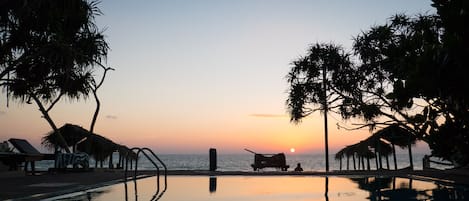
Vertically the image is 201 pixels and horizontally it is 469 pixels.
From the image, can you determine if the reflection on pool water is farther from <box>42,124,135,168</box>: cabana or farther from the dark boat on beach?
the dark boat on beach

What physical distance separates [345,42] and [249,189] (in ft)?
32.7

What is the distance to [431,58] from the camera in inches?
259

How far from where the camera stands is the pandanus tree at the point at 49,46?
13422 mm

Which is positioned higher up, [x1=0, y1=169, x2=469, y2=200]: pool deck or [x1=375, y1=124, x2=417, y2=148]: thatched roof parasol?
[x1=375, y1=124, x2=417, y2=148]: thatched roof parasol

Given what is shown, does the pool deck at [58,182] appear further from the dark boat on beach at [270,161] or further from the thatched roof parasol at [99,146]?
the dark boat on beach at [270,161]

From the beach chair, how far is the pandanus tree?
174 cm

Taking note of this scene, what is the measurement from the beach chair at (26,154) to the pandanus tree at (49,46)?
5.72 feet

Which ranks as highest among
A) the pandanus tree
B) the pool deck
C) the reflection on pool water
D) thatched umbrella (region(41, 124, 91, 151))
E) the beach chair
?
the pandanus tree

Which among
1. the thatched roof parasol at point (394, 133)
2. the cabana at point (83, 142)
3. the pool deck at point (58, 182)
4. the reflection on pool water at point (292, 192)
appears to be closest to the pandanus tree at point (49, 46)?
the pool deck at point (58, 182)

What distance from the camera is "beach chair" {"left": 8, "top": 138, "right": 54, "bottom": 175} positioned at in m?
16.6

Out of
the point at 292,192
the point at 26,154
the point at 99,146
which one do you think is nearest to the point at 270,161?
the point at 99,146

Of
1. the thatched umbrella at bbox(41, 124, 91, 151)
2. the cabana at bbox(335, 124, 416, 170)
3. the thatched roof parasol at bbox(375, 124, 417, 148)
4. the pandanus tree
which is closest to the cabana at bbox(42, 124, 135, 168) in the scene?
the thatched umbrella at bbox(41, 124, 91, 151)

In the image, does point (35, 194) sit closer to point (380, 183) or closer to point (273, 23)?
point (380, 183)

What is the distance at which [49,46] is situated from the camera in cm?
1470
